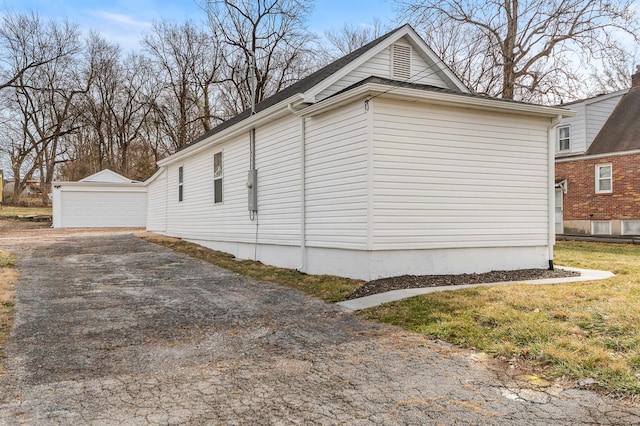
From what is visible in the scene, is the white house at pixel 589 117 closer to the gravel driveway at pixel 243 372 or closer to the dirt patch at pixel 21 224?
the gravel driveway at pixel 243 372

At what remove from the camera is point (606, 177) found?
18.6 m

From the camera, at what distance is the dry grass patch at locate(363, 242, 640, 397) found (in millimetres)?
3701

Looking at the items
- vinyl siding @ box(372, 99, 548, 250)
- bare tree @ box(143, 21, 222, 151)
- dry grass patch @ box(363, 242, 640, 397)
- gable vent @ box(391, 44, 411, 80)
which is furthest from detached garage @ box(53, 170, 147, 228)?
dry grass patch @ box(363, 242, 640, 397)

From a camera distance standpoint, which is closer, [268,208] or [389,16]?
[268,208]

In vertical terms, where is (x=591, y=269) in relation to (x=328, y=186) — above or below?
below

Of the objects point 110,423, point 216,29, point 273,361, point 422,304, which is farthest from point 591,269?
point 216,29

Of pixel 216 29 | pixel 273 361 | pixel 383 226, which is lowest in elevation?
pixel 273 361

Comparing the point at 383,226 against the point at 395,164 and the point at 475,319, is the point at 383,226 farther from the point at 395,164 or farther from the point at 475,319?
the point at 475,319

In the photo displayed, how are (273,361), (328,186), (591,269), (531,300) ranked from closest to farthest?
(273,361), (531,300), (328,186), (591,269)

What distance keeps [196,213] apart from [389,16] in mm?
10395

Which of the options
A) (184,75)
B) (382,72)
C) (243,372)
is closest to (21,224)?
(184,75)

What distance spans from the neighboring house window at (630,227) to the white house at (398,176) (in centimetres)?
1068

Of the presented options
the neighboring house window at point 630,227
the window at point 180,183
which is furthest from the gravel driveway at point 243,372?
the neighboring house window at point 630,227

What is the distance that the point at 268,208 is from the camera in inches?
422
